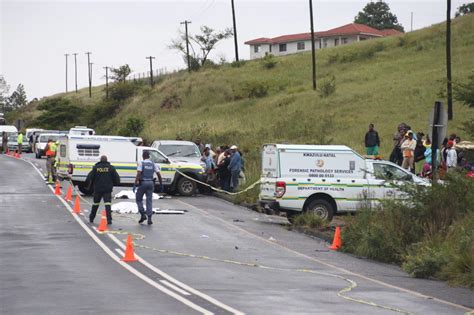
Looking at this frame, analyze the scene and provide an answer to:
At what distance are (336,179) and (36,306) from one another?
14989 mm

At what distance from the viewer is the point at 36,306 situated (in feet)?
40.5

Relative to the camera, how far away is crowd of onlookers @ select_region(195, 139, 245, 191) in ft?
116

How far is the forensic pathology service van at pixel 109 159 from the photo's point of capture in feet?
112

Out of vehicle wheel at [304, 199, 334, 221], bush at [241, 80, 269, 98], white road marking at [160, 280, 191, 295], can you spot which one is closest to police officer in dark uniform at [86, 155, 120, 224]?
vehicle wheel at [304, 199, 334, 221]

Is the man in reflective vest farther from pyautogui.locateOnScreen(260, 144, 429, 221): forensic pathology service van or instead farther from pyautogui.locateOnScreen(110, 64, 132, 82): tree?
pyautogui.locateOnScreen(110, 64, 132, 82): tree

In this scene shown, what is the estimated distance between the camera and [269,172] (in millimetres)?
26484

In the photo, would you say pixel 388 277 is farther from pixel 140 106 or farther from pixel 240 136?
pixel 140 106

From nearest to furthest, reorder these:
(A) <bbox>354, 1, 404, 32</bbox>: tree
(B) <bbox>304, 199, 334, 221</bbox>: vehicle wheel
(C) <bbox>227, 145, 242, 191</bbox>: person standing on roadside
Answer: (B) <bbox>304, 199, 334, 221</bbox>: vehicle wheel < (C) <bbox>227, 145, 242, 191</bbox>: person standing on roadside < (A) <bbox>354, 1, 404, 32</bbox>: tree

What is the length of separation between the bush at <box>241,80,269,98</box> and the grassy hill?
9 cm

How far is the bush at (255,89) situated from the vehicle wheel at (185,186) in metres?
49.3

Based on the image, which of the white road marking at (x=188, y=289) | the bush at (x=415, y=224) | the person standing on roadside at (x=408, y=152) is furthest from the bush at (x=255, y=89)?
the white road marking at (x=188, y=289)

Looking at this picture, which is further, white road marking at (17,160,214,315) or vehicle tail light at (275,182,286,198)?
vehicle tail light at (275,182,286,198)

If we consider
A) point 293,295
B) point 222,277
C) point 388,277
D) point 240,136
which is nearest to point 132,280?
point 222,277

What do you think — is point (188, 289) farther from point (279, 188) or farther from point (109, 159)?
point (109, 159)
